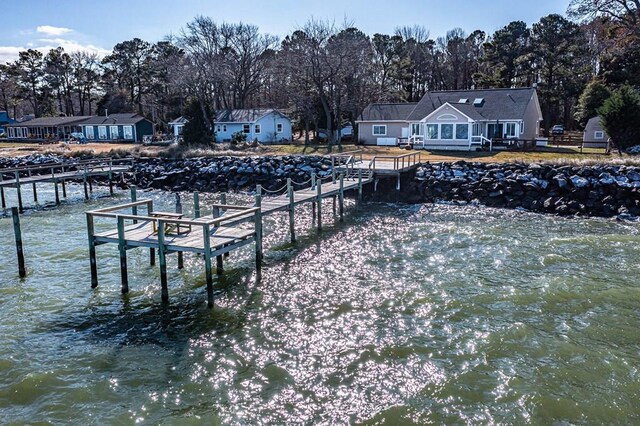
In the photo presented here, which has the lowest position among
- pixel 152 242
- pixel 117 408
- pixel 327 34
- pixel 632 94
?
pixel 117 408

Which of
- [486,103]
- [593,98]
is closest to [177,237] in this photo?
[486,103]

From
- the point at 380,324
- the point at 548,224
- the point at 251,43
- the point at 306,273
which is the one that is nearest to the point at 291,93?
the point at 251,43

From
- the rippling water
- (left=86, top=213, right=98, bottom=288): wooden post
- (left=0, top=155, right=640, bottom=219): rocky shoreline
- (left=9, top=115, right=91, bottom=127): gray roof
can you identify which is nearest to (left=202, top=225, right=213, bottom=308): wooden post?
the rippling water

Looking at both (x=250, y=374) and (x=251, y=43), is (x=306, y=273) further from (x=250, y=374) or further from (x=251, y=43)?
(x=251, y=43)

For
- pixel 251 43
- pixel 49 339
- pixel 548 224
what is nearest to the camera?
pixel 49 339

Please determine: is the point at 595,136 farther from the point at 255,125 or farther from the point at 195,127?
the point at 195,127

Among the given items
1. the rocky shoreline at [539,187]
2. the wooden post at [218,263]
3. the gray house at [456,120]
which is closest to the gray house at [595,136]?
the gray house at [456,120]

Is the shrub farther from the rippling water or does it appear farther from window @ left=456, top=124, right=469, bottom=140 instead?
the rippling water

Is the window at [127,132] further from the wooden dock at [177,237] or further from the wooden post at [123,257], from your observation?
the wooden post at [123,257]
